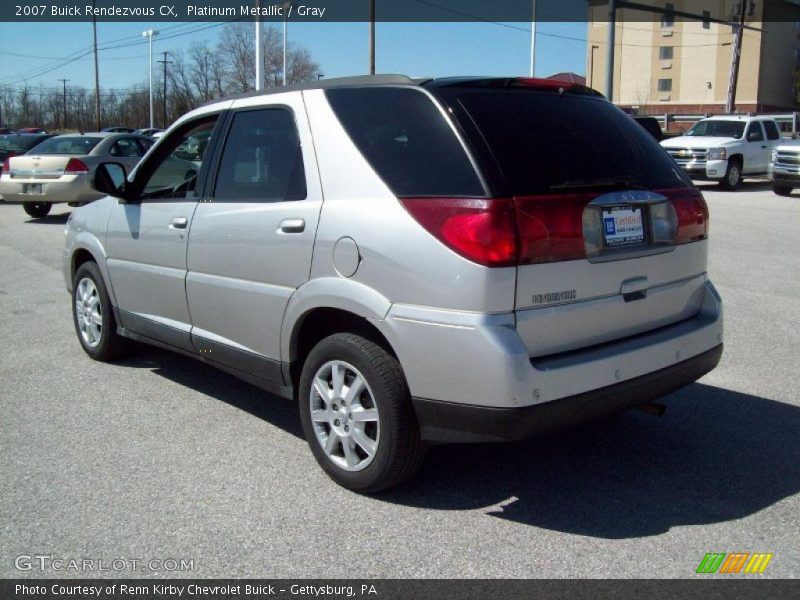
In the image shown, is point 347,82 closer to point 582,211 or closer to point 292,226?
point 292,226

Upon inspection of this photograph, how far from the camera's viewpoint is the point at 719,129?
961 inches

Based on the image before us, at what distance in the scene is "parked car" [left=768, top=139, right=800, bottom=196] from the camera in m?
→ 20.8

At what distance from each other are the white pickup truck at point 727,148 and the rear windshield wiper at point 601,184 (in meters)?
20.1

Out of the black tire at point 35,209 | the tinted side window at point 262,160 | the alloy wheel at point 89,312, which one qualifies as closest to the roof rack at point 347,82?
the tinted side window at point 262,160

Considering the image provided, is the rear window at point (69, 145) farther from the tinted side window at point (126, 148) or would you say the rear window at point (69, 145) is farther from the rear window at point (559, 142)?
the rear window at point (559, 142)

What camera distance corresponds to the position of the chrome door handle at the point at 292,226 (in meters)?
3.99

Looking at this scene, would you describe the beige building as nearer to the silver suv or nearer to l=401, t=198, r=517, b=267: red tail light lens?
the silver suv

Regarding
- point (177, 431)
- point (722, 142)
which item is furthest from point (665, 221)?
point (722, 142)

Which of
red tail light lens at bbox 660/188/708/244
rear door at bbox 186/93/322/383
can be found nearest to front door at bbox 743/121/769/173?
red tail light lens at bbox 660/188/708/244

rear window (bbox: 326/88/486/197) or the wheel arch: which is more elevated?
rear window (bbox: 326/88/486/197)

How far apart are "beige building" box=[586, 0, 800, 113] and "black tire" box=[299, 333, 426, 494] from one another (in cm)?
7273

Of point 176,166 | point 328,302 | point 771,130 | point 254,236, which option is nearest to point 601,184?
point 328,302

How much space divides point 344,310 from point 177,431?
1.53m

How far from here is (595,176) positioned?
370 centimetres
